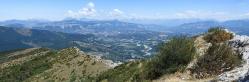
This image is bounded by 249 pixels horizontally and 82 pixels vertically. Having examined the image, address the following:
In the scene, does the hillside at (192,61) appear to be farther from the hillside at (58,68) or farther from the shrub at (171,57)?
the hillside at (58,68)

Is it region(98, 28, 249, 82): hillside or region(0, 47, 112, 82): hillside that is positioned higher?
region(98, 28, 249, 82): hillside

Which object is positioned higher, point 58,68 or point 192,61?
point 192,61

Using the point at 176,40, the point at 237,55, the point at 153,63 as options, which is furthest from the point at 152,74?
the point at 237,55

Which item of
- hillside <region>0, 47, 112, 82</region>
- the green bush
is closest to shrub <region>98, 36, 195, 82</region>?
the green bush

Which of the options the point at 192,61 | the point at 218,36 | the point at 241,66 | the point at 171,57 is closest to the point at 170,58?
the point at 171,57

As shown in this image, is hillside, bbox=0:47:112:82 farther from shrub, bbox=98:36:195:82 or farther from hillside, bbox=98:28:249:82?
hillside, bbox=98:28:249:82

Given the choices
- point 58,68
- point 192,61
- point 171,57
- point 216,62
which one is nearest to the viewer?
point 216,62

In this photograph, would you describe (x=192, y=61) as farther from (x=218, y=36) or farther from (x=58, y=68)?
(x=58, y=68)
